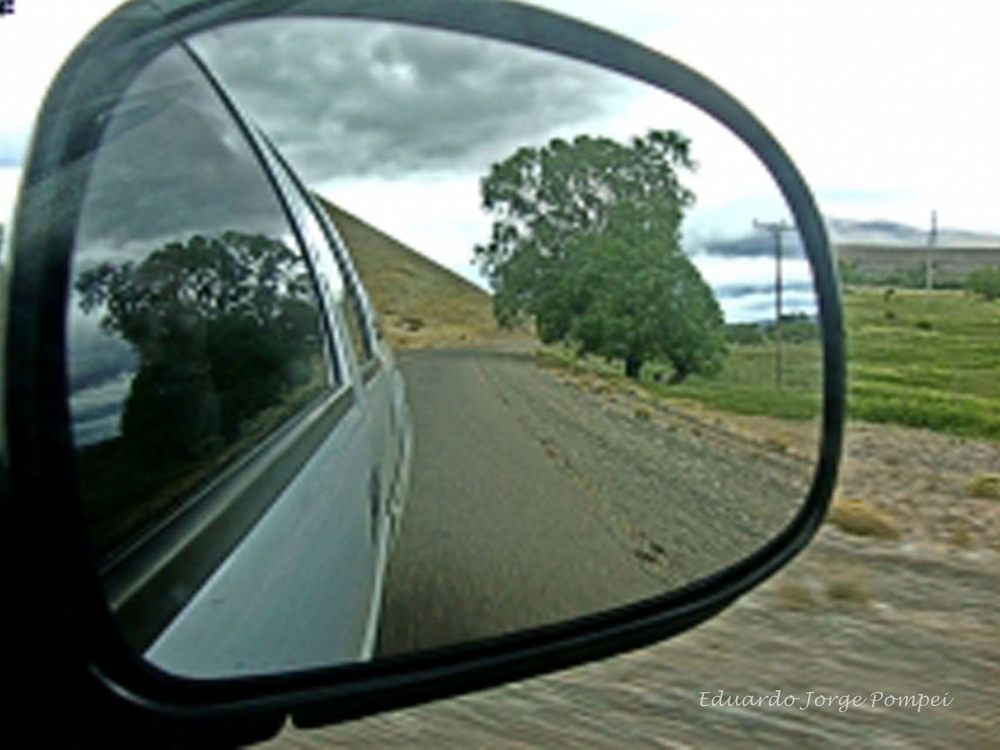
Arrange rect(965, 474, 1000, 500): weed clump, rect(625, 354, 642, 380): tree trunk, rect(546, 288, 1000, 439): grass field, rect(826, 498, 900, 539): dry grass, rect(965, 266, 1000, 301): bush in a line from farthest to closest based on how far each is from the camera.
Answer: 1. rect(965, 266, 1000, 301): bush
2. rect(965, 474, 1000, 500): weed clump
3. rect(826, 498, 900, 539): dry grass
4. rect(546, 288, 1000, 439): grass field
5. rect(625, 354, 642, 380): tree trunk

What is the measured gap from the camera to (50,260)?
123 cm

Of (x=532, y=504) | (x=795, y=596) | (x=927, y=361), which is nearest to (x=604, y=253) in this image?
(x=532, y=504)

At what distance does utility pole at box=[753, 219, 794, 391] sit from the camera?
2447mm

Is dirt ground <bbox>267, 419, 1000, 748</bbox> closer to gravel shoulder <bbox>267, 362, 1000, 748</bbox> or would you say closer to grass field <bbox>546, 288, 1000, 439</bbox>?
gravel shoulder <bbox>267, 362, 1000, 748</bbox>

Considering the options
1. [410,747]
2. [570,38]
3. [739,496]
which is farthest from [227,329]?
[410,747]

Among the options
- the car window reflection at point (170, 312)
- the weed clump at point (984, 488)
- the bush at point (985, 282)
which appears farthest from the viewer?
the bush at point (985, 282)

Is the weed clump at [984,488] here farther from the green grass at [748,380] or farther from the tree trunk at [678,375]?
the tree trunk at [678,375]

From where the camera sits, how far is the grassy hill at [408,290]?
6.19 ft

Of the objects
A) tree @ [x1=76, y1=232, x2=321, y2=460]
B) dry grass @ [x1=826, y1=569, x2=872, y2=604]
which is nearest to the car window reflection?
tree @ [x1=76, y1=232, x2=321, y2=460]

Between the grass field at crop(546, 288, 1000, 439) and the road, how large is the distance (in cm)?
10

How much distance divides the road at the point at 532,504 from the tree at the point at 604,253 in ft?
0.43

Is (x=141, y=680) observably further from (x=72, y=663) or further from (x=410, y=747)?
(x=410, y=747)

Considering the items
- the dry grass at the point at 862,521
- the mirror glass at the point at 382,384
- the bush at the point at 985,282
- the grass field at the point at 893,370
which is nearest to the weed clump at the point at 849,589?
the grass field at the point at 893,370

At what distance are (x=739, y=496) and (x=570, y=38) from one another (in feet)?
3.24
